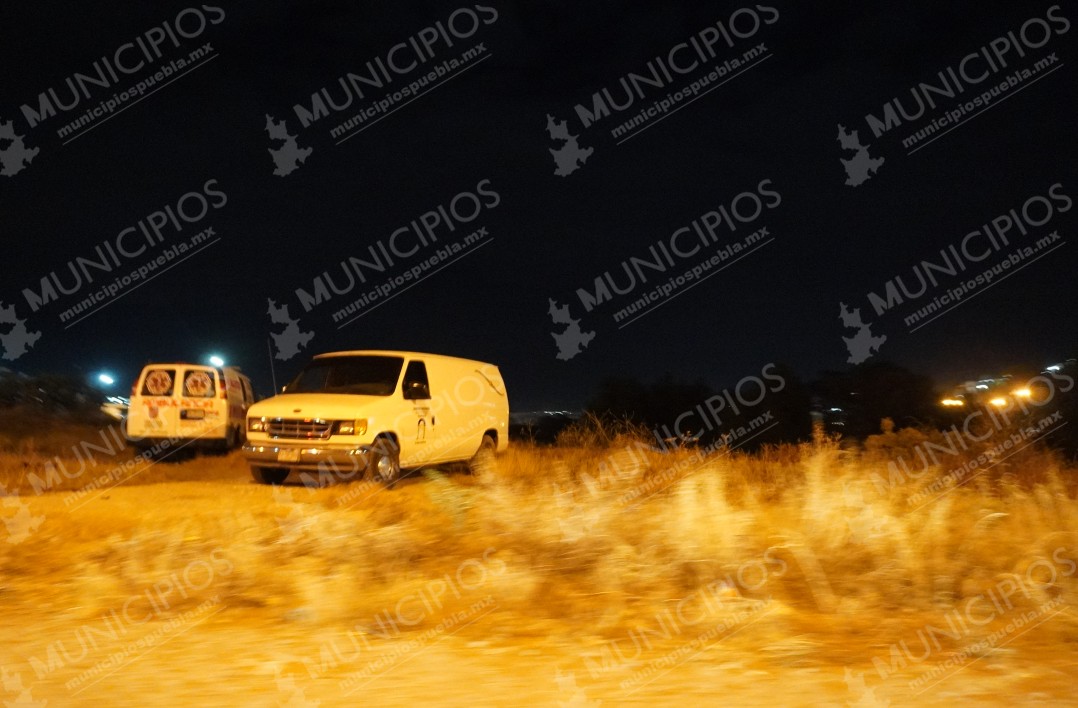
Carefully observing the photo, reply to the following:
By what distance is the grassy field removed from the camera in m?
6.51

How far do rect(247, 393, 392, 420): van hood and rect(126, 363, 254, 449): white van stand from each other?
12.2 ft

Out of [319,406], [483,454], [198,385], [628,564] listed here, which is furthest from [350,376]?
[628,564]

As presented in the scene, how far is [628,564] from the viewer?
774 cm

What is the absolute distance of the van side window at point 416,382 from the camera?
13633mm

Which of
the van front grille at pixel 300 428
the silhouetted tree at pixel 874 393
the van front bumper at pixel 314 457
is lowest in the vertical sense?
the silhouetted tree at pixel 874 393

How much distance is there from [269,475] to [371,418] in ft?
8.41

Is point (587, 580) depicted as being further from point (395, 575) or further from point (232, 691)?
point (232, 691)

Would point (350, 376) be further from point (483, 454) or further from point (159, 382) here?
point (159, 382)

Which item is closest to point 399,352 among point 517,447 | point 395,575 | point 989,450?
point 517,447

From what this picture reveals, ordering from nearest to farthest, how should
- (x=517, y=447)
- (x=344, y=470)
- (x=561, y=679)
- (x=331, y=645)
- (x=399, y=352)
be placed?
(x=561, y=679) < (x=331, y=645) < (x=344, y=470) < (x=399, y=352) < (x=517, y=447)

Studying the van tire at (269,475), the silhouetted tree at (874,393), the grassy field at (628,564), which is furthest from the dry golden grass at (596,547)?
the silhouetted tree at (874,393)

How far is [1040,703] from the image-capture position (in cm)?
515

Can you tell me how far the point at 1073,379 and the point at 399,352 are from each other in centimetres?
1497

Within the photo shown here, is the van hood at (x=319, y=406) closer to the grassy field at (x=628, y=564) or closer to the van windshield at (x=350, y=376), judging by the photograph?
the van windshield at (x=350, y=376)
